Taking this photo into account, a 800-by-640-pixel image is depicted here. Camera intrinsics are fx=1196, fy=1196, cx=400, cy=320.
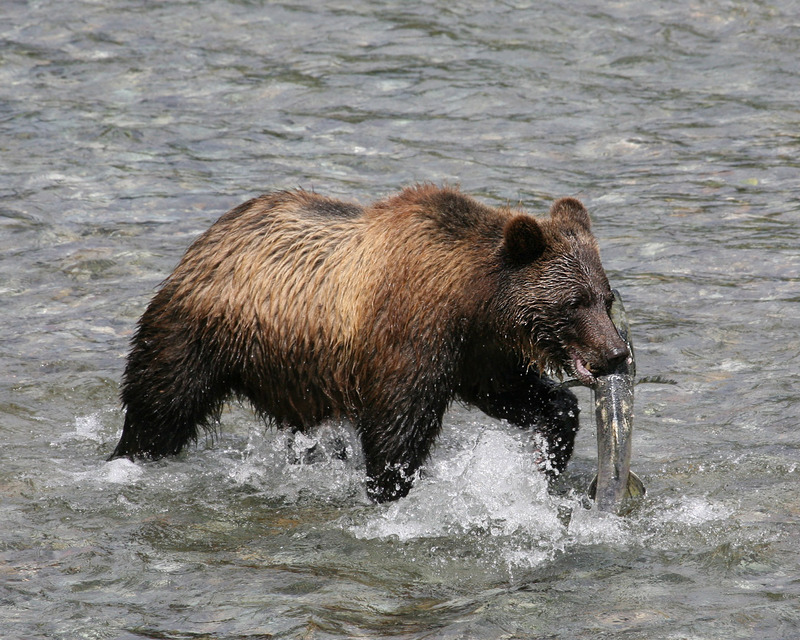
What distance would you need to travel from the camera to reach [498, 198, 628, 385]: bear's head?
20.3ft

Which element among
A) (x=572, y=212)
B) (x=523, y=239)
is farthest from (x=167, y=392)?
(x=572, y=212)

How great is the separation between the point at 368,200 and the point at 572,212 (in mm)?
4640

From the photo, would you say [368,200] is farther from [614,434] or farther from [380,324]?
[614,434]

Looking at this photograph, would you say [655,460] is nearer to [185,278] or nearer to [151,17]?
[185,278]

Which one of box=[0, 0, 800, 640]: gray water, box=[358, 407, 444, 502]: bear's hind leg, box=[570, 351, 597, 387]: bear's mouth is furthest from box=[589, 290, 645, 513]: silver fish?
box=[358, 407, 444, 502]: bear's hind leg

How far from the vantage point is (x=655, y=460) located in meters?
7.25

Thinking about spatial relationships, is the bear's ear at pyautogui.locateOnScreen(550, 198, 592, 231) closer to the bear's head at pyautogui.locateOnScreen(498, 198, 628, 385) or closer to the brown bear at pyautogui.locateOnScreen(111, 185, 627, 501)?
the brown bear at pyautogui.locateOnScreen(111, 185, 627, 501)

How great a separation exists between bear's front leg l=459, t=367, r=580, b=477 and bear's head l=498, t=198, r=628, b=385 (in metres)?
0.34

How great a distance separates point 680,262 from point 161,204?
4797 millimetres

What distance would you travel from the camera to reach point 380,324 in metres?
6.52

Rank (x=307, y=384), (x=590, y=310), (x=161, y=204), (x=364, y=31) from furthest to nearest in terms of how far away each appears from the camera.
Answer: (x=364, y=31), (x=161, y=204), (x=307, y=384), (x=590, y=310)

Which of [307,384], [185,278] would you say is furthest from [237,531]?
[185,278]

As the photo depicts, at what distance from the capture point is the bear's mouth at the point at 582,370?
20.4 ft

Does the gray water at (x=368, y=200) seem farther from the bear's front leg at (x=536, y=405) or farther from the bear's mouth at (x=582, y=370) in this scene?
the bear's mouth at (x=582, y=370)
